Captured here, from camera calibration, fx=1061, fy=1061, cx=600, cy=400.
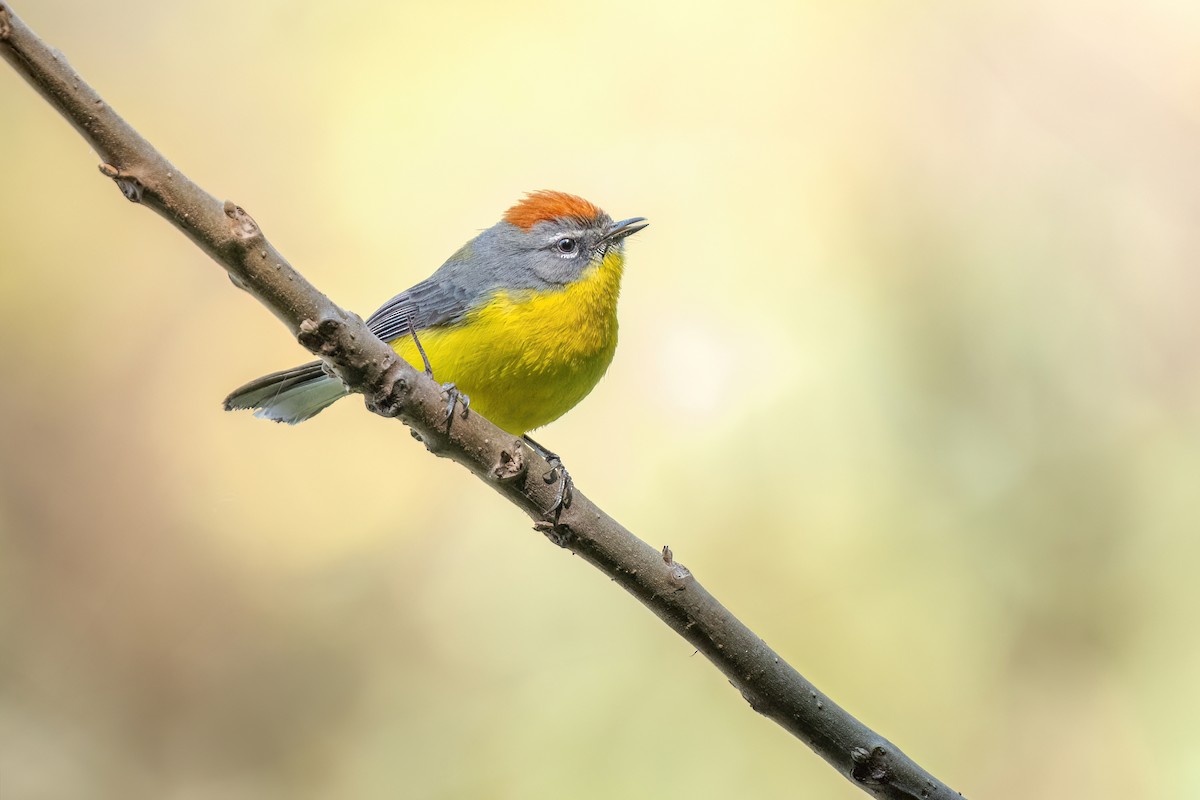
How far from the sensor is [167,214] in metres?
2.05

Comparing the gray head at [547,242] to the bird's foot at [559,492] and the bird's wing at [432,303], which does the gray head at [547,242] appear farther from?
the bird's foot at [559,492]

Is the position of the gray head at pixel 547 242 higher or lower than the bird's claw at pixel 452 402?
higher

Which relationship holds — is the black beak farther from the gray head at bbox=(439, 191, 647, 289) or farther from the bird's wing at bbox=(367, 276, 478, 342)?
the bird's wing at bbox=(367, 276, 478, 342)

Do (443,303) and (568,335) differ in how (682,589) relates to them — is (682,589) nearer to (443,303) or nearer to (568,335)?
(568,335)

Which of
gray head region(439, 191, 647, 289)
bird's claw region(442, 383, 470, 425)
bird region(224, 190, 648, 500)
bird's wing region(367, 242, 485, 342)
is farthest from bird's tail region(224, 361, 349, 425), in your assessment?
bird's claw region(442, 383, 470, 425)

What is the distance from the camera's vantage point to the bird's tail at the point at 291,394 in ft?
12.2

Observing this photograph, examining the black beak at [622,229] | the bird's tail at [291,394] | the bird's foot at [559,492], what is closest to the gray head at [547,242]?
the black beak at [622,229]

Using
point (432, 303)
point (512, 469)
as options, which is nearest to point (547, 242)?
point (432, 303)

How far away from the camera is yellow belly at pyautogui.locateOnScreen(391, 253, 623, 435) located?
362 cm

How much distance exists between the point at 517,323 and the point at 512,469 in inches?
49.3

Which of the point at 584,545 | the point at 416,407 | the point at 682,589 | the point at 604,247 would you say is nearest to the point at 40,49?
the point at 416,407

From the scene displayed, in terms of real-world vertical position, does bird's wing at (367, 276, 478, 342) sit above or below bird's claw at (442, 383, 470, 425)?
above

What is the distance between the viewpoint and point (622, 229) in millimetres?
4180

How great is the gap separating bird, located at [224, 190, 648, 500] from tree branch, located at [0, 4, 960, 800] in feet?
2.91
